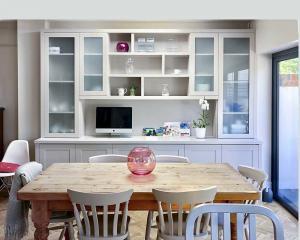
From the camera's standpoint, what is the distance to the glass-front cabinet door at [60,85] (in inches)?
183

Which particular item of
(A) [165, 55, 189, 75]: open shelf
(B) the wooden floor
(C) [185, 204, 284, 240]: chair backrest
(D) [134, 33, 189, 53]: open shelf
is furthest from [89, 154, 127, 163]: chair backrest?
(C) [185, 204, 284, 240]: chair backrest

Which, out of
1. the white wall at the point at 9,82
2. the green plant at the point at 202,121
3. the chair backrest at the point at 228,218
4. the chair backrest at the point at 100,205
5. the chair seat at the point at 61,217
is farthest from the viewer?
the white wall at the point at 9,82

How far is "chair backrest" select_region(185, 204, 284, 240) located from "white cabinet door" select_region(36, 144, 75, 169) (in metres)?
3.31

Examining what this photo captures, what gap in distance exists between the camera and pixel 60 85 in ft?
15.5

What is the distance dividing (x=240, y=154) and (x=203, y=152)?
471mm

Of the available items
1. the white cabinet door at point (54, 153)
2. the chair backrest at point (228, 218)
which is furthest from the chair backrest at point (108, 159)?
the chair backrest at point (228, 218)

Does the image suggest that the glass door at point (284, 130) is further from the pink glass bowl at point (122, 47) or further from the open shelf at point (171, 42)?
the pink glass bowl at point (122, 47)

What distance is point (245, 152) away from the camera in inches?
177

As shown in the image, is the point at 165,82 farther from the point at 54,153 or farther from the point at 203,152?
the point at 54,153

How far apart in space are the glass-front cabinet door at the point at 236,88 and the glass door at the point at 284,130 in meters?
0.32

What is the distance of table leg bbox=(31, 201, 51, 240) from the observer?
7.52 feet

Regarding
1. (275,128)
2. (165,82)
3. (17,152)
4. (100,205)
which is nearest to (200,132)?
(165,82)

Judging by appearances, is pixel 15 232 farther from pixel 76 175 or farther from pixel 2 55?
pixel 2 55

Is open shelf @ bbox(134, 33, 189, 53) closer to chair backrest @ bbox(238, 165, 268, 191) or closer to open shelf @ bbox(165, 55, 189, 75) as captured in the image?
open shelf @ bbox(165, 55, 189, 75)
